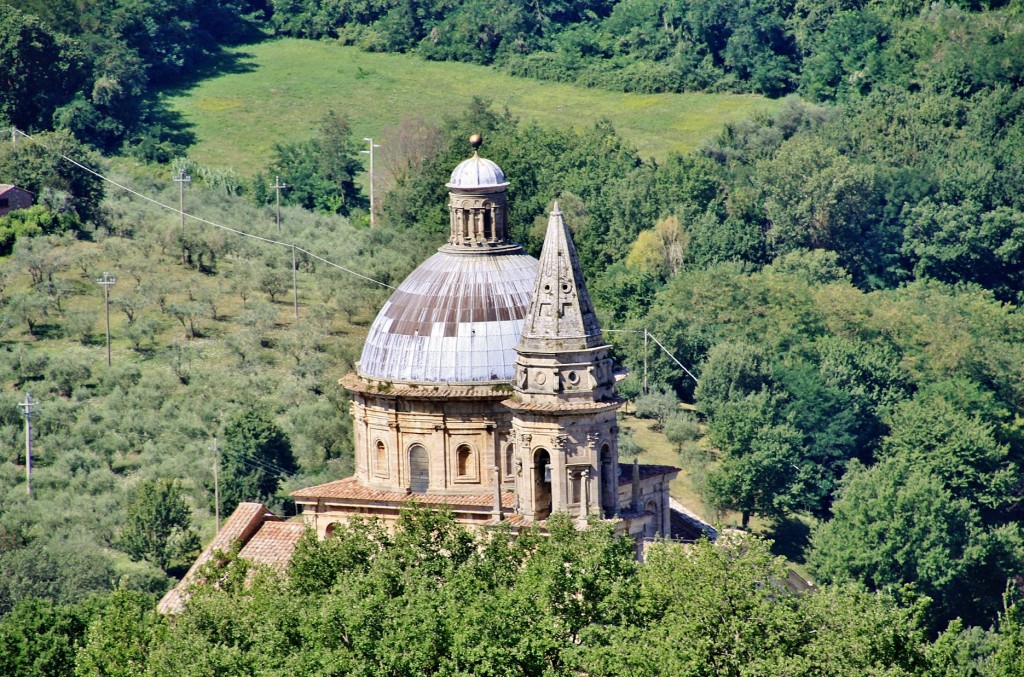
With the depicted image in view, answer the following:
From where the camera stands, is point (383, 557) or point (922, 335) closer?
point (383, 557)

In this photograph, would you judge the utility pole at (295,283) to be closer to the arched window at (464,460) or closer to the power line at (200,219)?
the power line at (200,219)

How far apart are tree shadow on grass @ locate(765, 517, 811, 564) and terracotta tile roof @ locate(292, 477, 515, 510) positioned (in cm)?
3368

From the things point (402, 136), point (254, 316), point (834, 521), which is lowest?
point (834, 521)

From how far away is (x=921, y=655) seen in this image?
6800cm

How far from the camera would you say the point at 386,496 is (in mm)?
81375

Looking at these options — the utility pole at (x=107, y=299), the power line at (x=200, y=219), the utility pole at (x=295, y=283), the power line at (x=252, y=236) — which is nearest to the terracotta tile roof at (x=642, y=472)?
the power line at (x=252, y=236)

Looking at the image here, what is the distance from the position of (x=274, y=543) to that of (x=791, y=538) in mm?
38182

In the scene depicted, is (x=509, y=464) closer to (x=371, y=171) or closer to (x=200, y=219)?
(x=200, y=219)

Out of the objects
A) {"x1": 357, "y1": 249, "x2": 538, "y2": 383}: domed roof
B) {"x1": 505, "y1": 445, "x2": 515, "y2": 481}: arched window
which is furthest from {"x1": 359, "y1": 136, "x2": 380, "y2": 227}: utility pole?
{"x1": 505, "y1": 445, "x2": 515, "y2": 481}: arched window

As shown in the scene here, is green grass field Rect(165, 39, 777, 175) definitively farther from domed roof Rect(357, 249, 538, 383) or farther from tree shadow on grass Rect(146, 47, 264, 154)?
domed roof Rect(357, 249, 538, 383)

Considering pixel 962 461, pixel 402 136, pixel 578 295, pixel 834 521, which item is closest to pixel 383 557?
pixel 578 295

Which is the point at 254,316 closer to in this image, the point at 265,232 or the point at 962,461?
the point at 265,232

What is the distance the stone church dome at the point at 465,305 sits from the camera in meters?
81.1

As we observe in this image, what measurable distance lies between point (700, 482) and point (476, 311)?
35650 mm
